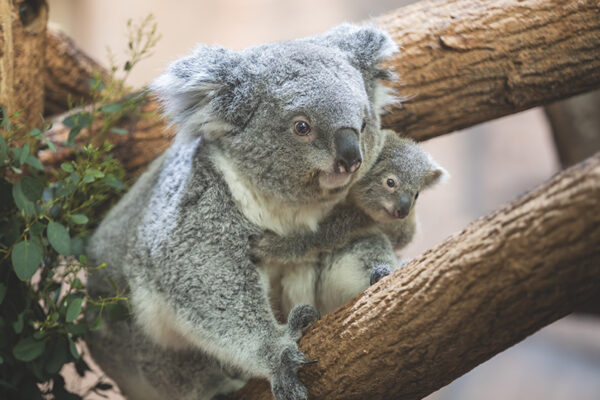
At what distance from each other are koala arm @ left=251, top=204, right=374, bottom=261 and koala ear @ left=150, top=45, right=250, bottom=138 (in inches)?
21.9

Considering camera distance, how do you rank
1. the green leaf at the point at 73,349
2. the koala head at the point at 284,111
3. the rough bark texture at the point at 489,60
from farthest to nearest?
the rough bark texture at the point at 489,60, the green leaf at the point at 73,349, the koala head at the point at 284,111

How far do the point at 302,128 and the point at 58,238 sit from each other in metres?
1.26

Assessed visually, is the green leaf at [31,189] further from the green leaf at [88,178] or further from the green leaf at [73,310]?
the green leaf at [73,310]

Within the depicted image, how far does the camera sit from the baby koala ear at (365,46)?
2.81 metres

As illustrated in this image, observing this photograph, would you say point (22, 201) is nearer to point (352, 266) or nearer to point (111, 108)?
point (111, 108)

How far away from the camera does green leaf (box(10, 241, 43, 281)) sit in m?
2.55

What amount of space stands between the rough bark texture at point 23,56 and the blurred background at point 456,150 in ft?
10.9

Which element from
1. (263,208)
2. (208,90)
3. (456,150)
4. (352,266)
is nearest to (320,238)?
(352,266)

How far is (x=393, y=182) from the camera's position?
109 inches

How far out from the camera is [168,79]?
2.63 m

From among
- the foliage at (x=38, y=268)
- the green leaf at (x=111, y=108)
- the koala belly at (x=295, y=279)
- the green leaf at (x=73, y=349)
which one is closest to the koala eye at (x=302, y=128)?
the koala belly at (x=295, y=279)

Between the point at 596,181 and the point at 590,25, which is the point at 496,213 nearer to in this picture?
the point at 596,181

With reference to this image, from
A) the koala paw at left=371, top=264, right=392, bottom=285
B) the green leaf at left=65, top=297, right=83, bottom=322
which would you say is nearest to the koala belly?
the koala paw at left=371, top=264, right=392, bottom=285

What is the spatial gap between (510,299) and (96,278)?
2.33 m
